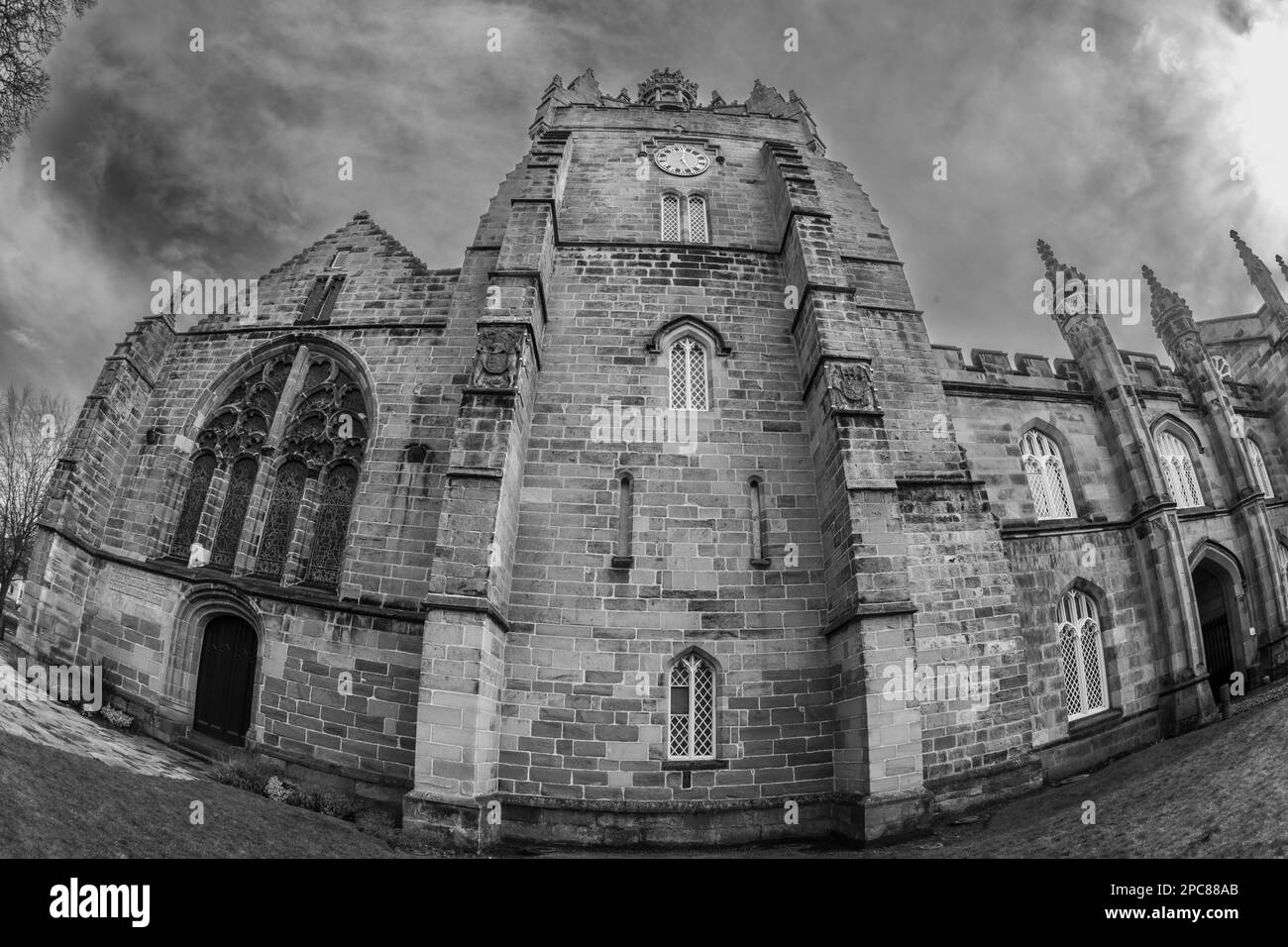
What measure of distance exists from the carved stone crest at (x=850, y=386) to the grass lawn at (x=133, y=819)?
9942 mm

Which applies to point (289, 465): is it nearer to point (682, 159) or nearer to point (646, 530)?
point (646, 530)

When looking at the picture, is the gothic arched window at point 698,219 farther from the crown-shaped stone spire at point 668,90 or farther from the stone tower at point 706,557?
the crown-shaped stone spire at point 668,90

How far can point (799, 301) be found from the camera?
13.2m

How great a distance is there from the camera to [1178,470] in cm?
1756

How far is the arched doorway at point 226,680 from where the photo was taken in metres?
11.7

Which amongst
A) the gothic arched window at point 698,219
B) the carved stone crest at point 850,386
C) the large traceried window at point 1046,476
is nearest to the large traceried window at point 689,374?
the carved stone crest at point 850,386

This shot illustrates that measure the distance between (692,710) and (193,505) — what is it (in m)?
12.0

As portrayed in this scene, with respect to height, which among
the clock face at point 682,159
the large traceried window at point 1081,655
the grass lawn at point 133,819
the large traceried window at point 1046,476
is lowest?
the grass lawn at point 133,819

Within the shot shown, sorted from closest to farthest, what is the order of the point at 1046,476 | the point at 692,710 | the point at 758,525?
the point at 692,710 < the point at 758,525 < the point at 1046,476

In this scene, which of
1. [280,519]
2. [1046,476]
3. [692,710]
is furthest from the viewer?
[1046,476]

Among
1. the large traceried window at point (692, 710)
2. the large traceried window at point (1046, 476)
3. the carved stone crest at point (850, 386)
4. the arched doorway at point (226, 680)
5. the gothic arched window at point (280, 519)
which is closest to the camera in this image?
the large traceried window at point (692, 710)

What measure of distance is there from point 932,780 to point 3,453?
26435 mm

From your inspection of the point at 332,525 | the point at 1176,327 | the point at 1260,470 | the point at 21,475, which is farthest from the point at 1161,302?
the point at 21,475
